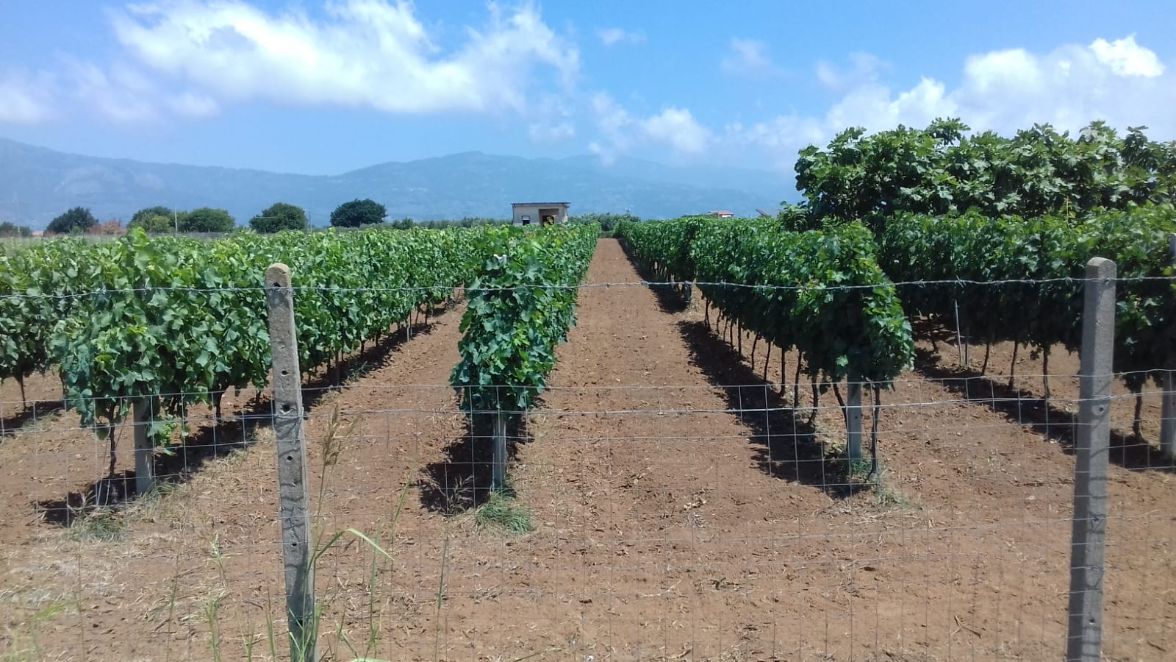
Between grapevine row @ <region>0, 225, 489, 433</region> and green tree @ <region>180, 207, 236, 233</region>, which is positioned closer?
grapevine row @ <region>0, 225, 489, 433</region>

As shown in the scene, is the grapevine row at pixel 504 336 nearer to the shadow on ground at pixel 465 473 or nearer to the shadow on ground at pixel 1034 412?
the shadow on ground at pixel 465 473

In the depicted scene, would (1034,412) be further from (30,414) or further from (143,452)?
(30,414)

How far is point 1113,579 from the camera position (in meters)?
5.01

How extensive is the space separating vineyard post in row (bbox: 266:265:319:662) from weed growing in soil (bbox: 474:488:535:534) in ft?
11.1

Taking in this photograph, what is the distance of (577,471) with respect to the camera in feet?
26.0

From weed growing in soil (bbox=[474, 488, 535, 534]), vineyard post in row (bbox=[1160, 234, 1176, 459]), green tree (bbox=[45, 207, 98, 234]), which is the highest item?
green tree (bbox=[45, 207, 98, 234])

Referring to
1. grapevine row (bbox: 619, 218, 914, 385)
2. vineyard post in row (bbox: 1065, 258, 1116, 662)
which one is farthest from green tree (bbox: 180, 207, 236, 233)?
vineyard post in row (bbox: 1065, 258, 1116, 662)

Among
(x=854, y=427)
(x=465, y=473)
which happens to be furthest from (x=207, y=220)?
(x=854, y=427)

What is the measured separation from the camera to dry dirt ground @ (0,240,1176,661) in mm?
4340

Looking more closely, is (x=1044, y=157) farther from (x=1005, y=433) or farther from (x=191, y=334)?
(x=191, y=334)

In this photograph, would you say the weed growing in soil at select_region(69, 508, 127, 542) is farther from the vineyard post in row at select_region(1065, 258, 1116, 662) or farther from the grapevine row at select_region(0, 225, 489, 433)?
the vineyard post in row at select_region(1065, 258, 1116, 662)

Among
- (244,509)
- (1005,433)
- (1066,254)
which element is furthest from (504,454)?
(1066,254)

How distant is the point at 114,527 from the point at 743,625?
522 cm

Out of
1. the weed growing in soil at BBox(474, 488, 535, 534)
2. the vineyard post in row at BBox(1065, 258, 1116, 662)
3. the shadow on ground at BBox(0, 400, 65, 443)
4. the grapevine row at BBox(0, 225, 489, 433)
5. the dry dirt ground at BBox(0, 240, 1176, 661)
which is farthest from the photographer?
the shadow on ground at BBox(0, 400, 65, 443)
